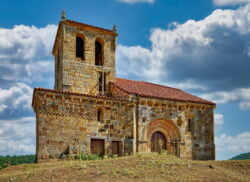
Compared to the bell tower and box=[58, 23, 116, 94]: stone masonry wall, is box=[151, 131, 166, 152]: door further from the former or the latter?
box=[58, 23, 116, 94]: stone masonry wall

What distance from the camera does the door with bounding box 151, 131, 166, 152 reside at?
2138 cm

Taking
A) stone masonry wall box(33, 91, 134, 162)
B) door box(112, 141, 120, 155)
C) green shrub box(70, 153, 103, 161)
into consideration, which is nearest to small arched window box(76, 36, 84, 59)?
stone masonry wall box(33, 91, 134, 162)

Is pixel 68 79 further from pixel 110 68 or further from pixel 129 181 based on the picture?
pixel 129 181

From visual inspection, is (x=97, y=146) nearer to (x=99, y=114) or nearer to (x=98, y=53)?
(x=99, y=114)

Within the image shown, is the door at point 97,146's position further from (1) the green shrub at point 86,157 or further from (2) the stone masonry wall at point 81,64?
(2) the stone masonry wall at point 81,64

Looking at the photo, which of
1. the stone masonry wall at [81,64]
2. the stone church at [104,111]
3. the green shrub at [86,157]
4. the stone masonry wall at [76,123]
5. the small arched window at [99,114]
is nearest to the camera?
the stone masonry wall at [76,123]

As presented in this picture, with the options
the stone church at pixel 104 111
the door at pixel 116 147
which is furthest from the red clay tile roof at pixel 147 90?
the door at pixel 116 147

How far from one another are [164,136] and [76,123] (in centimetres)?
706

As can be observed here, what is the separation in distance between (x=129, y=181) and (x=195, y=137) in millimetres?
13325

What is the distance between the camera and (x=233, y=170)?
14.8 m

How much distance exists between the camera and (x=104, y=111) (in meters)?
19.4

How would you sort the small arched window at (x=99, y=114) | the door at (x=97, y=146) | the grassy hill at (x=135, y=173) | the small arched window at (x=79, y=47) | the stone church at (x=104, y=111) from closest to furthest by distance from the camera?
the grassy hill at (x=135, y=173) < the stone church at (x=104, y=111) < the door at (x=97, y=146) < the small arched window at (x=99, y=114) < the small arched window at (x=79, y=47)

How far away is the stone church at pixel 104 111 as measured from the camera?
17.7 m

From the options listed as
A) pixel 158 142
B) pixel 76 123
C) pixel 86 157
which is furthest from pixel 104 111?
pixel 158 142
